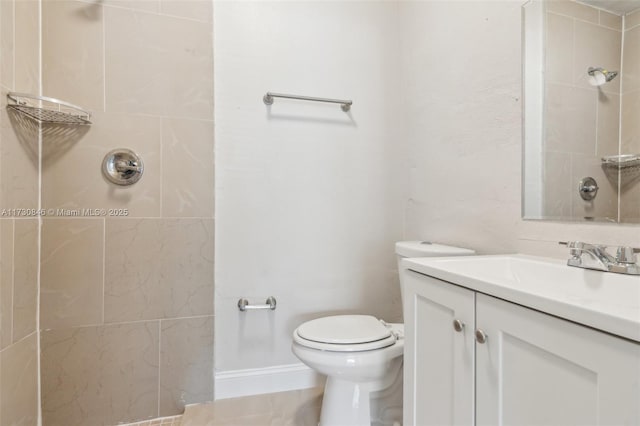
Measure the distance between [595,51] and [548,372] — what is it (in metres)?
0.97

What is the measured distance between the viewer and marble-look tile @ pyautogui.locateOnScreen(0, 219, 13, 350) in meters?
1.10

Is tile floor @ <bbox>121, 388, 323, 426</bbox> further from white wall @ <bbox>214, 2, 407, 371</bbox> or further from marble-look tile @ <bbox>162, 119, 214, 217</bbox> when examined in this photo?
marble-look tile @ <bbox>162, 119, 214, 217</bbox>

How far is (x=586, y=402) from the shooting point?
0.50 metres

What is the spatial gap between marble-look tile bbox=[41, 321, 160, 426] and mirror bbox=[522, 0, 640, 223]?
173 centimetres

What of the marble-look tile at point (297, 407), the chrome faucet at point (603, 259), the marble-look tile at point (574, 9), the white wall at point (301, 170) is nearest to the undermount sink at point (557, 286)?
the chrome faucet at point (603, 259)

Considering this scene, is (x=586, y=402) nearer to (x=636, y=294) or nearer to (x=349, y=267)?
(x=636, y=294)

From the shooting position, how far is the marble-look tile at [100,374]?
1371mm

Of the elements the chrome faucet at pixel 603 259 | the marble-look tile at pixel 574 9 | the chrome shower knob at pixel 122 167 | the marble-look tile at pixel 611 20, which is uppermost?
the marble-look tile at pixel 574 9

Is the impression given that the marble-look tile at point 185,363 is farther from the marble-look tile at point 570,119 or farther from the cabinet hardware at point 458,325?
the marble-look tile at point 570,119

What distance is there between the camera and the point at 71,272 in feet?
4.56

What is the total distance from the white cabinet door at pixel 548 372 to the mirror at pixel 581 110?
54cm

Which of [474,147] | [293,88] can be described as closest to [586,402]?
[474,147]

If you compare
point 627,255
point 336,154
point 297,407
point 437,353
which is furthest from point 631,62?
point 297,407

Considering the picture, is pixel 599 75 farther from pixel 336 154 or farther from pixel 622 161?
pixel 336 154
